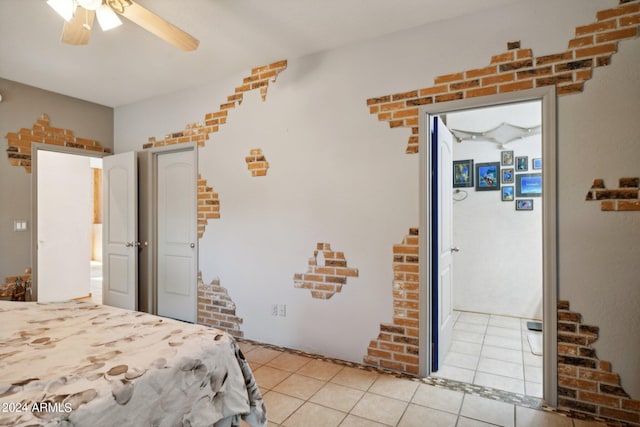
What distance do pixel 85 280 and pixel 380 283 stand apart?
478 cm

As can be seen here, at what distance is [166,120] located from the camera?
13.1ft

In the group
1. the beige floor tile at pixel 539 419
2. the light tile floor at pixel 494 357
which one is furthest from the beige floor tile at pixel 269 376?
the beige floor tile at pixel 539 419

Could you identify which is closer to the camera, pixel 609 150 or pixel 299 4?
pixel 609 150

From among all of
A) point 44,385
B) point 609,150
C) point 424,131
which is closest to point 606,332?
point 609,150

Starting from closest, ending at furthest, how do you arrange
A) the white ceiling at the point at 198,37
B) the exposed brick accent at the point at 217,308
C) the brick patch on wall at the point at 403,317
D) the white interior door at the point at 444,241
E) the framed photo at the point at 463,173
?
1. the white ceiling at the point at 198,37
2. the brick patch on wall at the point at 403,317
3. the white interior door at the point at 444,241
4. the exposed brick accent at the point at 217,308
5. the framed photo at the point at 463,173

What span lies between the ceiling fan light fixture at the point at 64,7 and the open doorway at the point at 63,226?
3624 mm

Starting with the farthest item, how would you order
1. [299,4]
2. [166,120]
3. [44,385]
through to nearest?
A: [166,120], [299,4], [44,385]

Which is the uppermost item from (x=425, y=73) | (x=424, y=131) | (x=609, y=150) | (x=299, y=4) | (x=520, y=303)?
(x=299, y=4)

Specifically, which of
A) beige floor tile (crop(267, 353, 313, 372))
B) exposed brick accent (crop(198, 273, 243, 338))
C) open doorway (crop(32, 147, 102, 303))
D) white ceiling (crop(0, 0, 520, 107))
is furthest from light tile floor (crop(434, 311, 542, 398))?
open doorway (crop(32, 147, 102, 303))

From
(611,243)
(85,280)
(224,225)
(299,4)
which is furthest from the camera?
(85,280)

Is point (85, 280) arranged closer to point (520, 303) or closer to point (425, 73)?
point (425, 73)

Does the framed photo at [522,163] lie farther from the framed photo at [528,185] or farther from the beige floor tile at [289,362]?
the beige floor tile at [289,362]

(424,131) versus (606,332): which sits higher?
(424,131)

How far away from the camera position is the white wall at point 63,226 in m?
4.77
